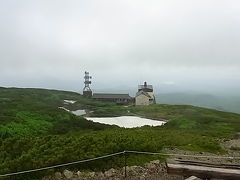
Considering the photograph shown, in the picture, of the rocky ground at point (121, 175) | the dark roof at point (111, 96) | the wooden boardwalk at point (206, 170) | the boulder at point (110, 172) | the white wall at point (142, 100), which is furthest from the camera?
the dark roof at point (111, 96)

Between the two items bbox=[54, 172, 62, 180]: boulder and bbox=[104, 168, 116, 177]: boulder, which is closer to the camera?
bbox=[54, 172, 62, 180]: boulder

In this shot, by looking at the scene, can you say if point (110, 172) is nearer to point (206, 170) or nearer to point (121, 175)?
point (121, 175)

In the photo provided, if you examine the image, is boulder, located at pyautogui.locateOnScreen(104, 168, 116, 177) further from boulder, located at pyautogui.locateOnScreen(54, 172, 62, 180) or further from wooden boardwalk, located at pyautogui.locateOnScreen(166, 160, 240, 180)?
wooden boardwalk, located at pyautogui.locateOnScreen(166, 160, 240, 180)

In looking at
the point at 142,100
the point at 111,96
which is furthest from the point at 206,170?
the point at 111,96

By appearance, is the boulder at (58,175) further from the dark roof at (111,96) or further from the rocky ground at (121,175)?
the dark roof at (111,96)

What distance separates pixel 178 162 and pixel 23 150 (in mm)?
9604

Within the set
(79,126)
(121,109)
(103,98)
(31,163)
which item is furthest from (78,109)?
(31,163)

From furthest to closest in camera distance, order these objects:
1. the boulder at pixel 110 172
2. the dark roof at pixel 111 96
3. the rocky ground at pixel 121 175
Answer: the dark roof at pixel 111 96 < the boulder at pixel 110 172 < the rocky ground at pixel 121 175

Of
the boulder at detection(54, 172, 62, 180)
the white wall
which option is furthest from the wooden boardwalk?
the white wall

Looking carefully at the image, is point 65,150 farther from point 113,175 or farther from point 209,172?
point 209,172

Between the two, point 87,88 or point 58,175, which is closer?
point 58,175

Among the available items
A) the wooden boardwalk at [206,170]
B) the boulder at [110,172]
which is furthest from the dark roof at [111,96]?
the wooden boardwalk at [206,170]

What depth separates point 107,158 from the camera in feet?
54.3

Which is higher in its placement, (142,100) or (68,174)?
(142,100)
